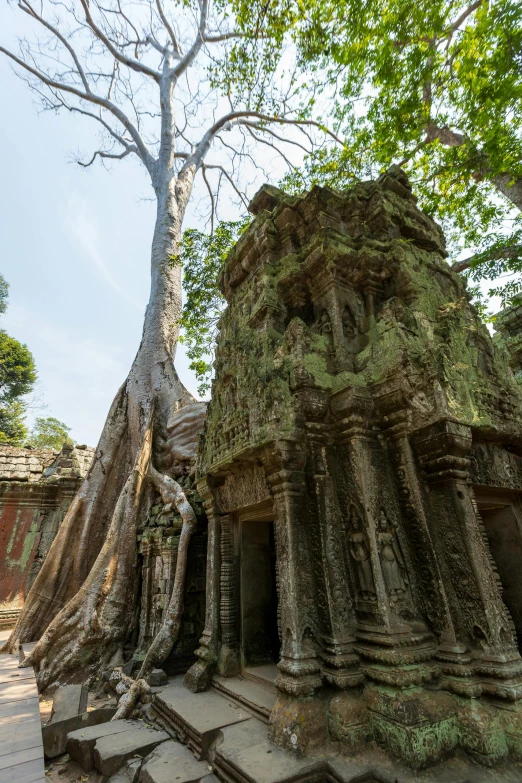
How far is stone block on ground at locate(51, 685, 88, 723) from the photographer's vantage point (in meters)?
3.83

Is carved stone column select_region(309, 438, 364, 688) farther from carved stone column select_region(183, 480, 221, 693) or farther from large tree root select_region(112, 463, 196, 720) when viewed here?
large tree root select_region(112, 463, 196, 720)

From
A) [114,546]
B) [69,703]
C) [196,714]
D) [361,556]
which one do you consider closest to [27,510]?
[114,546]

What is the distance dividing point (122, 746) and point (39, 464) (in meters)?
8.07

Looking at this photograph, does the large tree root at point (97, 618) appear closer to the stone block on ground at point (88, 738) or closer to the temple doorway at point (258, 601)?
the stone block on ground at point (88, 738)

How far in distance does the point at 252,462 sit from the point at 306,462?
0.73 metres

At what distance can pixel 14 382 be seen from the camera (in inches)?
877

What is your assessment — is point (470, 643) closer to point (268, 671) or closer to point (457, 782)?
point (457, 782)

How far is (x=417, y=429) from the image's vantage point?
352 centimetres

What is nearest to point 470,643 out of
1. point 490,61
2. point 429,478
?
point 429,478

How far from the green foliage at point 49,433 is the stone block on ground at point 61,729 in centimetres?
2496

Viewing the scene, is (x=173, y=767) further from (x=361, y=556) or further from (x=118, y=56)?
(x=118, y=56)

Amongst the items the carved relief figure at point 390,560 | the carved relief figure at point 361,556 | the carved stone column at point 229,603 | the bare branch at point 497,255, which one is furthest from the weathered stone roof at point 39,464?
the bare branch at point 497,255

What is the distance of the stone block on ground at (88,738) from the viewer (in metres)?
3.30

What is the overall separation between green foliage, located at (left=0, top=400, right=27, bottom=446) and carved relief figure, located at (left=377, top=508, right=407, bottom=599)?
23472 mm
